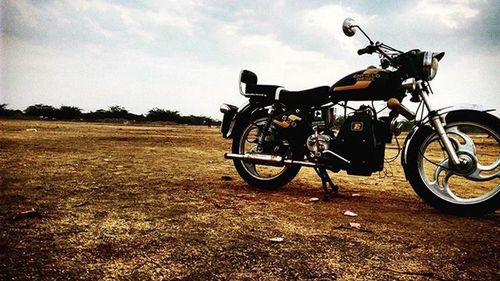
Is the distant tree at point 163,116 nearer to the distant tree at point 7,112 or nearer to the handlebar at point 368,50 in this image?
the distant tree at point 7,112

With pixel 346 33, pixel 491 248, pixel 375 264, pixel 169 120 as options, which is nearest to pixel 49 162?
pixel 346 33

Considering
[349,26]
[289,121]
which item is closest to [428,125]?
[349,26]

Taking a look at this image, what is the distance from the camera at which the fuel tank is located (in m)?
3.13

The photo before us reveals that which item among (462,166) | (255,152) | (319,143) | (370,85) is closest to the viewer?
(462,166)

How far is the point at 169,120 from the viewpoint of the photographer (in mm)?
31062

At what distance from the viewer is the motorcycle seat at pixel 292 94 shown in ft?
11.7

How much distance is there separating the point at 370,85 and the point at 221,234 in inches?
77.7

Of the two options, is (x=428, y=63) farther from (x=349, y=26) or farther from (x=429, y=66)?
(x=349, y=26)

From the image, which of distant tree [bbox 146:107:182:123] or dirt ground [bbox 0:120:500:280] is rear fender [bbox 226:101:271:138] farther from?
distant tree [bbox 146:107:182:123]

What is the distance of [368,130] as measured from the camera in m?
3.20

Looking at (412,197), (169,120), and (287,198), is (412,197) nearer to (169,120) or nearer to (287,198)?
(287,198)

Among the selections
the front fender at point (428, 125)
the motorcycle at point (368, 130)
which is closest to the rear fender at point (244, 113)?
the motorcycle at point (368, 130)

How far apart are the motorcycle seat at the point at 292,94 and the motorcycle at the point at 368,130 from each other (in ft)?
0.04

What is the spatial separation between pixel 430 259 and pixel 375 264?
35cm
